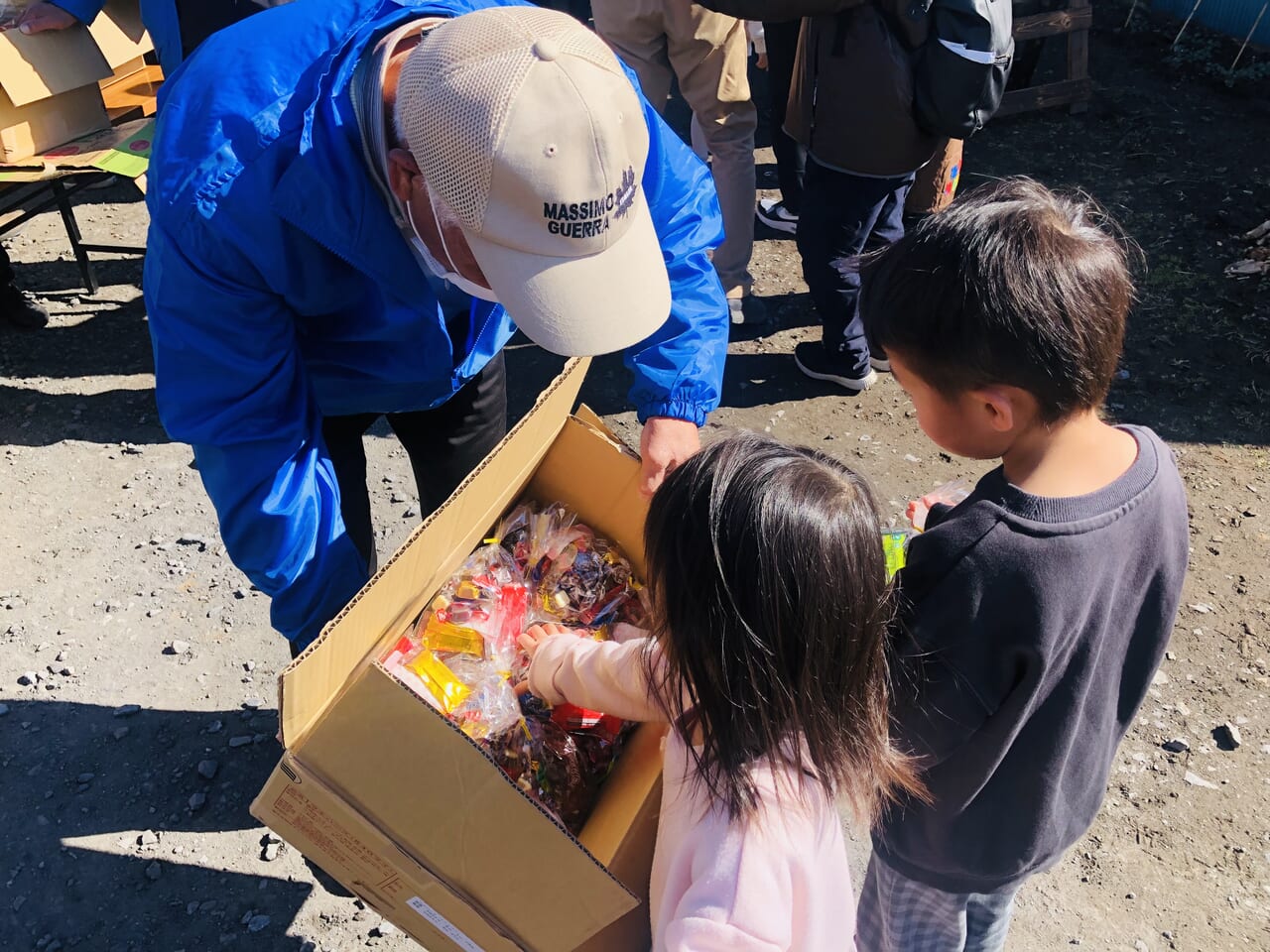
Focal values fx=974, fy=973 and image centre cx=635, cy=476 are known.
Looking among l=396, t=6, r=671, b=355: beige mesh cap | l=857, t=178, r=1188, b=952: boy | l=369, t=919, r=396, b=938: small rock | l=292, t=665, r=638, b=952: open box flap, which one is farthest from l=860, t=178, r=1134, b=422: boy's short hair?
l=369, t=919, r=396, b=938: small rock

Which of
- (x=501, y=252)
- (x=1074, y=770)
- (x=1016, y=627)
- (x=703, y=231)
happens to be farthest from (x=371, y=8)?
(x=1074, y=770)

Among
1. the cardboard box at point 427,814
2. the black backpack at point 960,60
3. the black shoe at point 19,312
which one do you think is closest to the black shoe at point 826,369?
the black backpack at point 960,60

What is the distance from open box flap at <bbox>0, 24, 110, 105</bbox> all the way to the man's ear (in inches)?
100.0

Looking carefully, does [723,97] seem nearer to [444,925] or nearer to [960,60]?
[960,60]

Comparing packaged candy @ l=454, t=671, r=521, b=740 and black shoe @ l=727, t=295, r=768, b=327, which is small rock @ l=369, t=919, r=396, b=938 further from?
black shoe @ l=727, t=295, r=768, b=327

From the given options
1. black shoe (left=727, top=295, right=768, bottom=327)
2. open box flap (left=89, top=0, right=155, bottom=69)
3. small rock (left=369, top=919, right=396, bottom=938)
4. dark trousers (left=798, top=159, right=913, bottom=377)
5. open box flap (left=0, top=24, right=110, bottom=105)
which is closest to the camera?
small rock (left=369, top=919, right=396, bottom=938)

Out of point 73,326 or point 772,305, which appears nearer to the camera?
point 73,326

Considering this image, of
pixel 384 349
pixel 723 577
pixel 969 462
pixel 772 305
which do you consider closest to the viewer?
pixel 723 577

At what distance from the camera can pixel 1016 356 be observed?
1.23 metres

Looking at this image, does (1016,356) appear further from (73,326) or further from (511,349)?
(73,326)

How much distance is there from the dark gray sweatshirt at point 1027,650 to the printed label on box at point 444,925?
710 millimetres

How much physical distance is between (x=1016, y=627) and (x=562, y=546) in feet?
3.20

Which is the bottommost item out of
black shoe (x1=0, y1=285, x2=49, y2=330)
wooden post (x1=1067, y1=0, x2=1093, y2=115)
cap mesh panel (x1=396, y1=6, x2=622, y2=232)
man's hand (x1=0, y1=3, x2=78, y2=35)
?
black shoe (x1=0, y1=285, x2=49, y2=330)

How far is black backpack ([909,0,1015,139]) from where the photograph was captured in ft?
9.25
